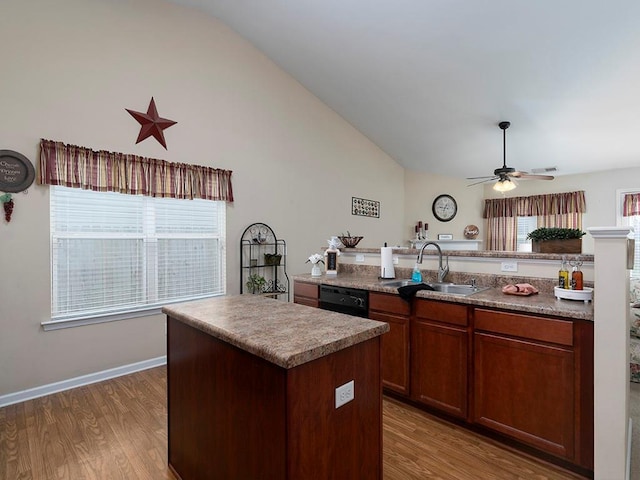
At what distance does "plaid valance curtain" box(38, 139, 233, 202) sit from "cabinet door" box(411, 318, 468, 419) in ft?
8.78

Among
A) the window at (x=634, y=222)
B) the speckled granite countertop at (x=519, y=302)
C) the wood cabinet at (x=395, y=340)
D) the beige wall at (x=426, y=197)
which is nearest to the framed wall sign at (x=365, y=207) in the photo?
the beige wall at (x=426, y=197)

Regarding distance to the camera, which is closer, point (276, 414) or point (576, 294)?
point (276, 414)

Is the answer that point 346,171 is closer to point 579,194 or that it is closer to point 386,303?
point 386,303

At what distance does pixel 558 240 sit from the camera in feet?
7.75

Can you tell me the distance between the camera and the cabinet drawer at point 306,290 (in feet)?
10.7

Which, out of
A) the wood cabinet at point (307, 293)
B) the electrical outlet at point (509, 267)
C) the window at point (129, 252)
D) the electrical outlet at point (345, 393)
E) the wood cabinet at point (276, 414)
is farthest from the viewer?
the wood cabinet at point (307, 293)

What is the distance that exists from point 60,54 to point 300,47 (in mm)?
2410

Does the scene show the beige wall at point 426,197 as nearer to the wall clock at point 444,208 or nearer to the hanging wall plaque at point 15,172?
the wall clock at point 444,208

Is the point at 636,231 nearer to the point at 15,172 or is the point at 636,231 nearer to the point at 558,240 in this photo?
the point at 558,240

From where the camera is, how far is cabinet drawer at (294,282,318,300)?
327cm

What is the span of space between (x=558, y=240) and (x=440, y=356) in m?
1.15

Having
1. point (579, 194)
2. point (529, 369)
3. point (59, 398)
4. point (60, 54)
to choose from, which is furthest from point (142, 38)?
point (579, 194)

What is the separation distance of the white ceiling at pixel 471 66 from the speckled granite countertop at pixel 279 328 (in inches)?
111

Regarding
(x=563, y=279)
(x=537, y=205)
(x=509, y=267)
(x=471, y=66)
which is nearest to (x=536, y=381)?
(x=563, y=279)
